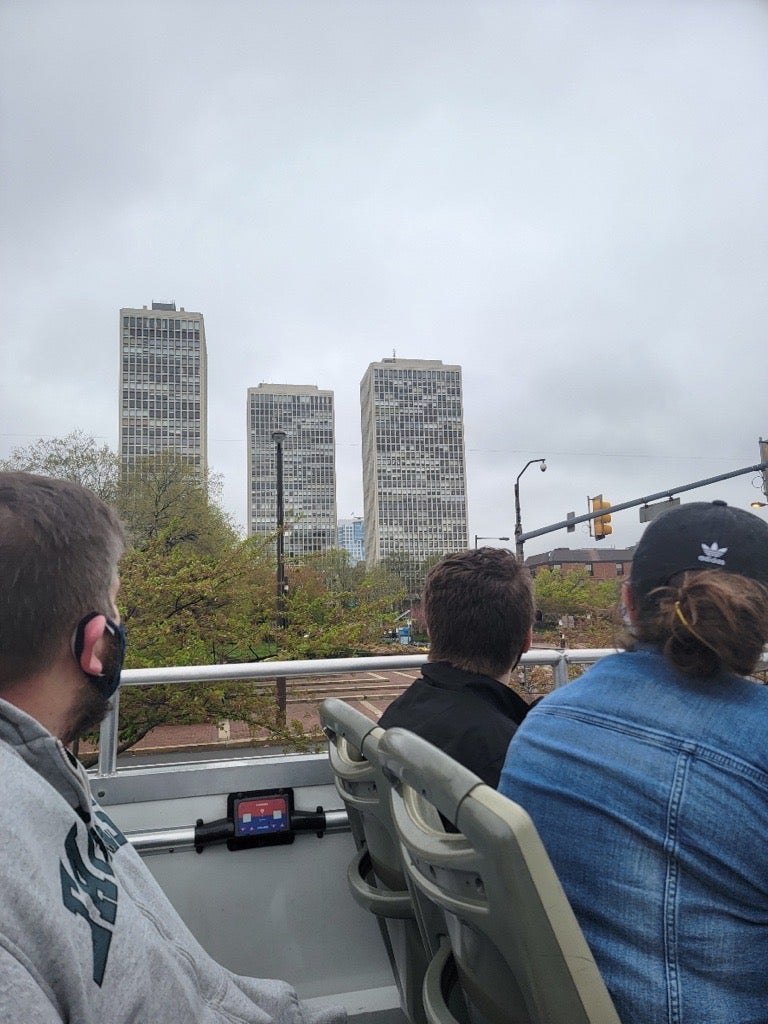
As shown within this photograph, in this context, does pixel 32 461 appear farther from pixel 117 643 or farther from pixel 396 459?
pixel 396 459

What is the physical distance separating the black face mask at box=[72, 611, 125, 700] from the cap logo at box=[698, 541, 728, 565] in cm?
111

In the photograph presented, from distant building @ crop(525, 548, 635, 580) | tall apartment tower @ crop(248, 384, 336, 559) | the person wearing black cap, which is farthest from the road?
tall apartment tower @ crop(248, 384, 336, 559)

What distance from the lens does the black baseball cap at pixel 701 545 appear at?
1301 millimetres

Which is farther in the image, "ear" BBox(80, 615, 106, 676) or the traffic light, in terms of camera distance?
the traffic light

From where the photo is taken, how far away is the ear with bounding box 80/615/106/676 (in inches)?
42.8

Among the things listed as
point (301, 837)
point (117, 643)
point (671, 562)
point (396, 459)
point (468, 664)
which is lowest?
point (301, 837)

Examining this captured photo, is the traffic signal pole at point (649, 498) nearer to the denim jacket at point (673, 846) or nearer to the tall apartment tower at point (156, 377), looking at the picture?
the denim jacket at point (673, 846)

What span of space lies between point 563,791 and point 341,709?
2.67 ft

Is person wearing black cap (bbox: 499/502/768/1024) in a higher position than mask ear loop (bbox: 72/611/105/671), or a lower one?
lower

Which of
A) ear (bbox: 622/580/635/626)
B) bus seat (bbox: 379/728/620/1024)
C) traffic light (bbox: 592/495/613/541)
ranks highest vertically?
traffic light (bbox: 592/495/613/541)

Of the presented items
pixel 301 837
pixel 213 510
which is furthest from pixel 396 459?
pixel 301 837

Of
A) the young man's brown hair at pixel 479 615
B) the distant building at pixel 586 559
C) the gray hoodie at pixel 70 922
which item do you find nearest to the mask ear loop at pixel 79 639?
the gray hoodie at pixel 70 922

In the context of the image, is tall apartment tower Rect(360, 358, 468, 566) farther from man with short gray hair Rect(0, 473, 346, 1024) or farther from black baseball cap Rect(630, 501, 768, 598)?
man with short gray hair Rect(0, 473, 346, 1024)

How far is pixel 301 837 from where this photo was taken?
2.67 meters
